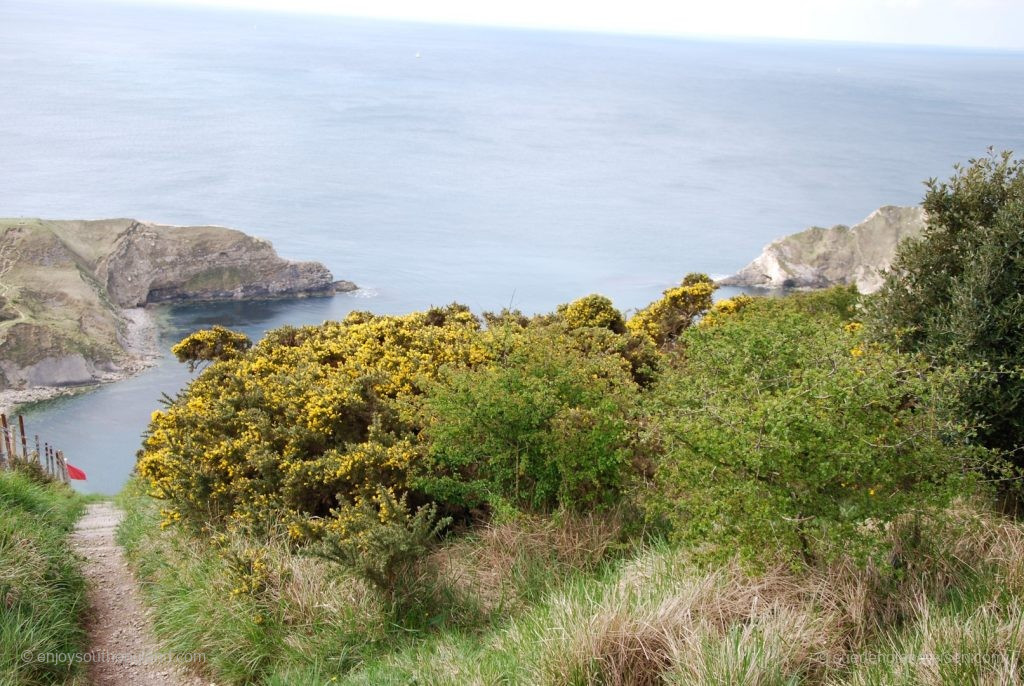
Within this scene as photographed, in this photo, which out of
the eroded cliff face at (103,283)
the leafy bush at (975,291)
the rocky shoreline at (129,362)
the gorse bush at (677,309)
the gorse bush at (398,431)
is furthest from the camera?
the eroded cliff face at (103,283)

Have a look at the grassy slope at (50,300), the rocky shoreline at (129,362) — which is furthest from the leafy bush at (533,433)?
the grassy slope at (50,300)

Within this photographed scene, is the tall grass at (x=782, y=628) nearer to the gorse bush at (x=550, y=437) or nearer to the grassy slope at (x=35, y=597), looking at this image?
the gorse bush at (x=550, y=437)

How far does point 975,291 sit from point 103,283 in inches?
3811

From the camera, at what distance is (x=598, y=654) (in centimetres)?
471

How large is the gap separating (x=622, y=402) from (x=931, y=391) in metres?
2.65

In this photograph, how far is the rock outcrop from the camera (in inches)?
3617

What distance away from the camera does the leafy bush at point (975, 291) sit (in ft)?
20.0

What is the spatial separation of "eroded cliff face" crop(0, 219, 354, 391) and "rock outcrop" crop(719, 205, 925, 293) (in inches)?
1872

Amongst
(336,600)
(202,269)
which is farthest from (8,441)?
(202,269)

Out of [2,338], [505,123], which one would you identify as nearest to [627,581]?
[2,338]

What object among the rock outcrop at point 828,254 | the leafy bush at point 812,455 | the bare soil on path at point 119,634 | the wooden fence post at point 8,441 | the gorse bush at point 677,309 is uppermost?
the leafy bush at point 812,455

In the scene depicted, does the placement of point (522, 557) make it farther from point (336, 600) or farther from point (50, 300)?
point (50, 300)

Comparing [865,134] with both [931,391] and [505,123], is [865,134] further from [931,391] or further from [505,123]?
[931,391]

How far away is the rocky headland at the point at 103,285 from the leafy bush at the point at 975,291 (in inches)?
2965
